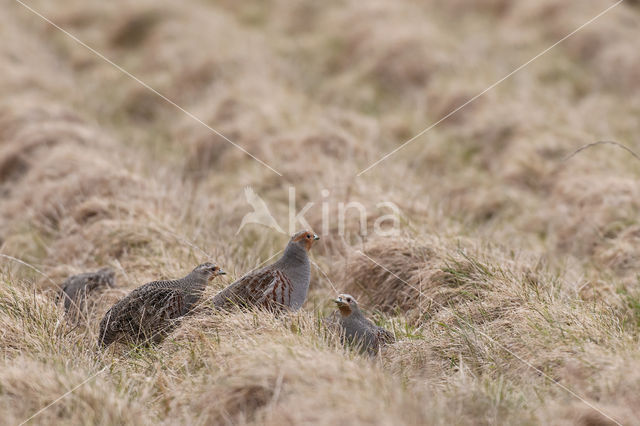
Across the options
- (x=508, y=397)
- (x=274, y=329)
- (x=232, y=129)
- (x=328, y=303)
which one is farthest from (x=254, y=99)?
(x=508, y=397)

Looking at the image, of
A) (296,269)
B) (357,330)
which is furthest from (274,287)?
→ (357,330)

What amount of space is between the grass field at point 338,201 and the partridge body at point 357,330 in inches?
3.7

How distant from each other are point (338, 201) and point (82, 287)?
2641mm

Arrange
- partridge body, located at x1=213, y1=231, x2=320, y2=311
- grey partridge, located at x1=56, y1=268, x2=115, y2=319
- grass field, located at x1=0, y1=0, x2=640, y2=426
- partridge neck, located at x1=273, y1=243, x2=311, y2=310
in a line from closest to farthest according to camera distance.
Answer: grass field, located at x1=0, y1=0, x2=640, y2=426
partridge body, located at x1=213, y1=231, x2=320, y2=311
partridge neck, located at x1=273, y1=243, x2=311, y2=310
grey partridge, located at x1=56, y1=268, x2=115, y2=319

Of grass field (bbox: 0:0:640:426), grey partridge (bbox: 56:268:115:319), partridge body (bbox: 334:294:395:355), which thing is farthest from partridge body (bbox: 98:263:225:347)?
partridge body (bbox: 334:294:395:355)

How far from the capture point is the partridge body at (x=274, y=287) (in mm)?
4410

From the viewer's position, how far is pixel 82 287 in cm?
510

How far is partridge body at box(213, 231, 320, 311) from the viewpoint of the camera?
174 inches

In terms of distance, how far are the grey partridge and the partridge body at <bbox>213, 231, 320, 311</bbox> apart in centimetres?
111

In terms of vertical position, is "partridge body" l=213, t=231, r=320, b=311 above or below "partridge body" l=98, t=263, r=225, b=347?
above

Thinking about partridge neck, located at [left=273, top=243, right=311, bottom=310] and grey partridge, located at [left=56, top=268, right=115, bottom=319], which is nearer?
partridge neck, located at [left=273, top=243, right=311, bottom=310]

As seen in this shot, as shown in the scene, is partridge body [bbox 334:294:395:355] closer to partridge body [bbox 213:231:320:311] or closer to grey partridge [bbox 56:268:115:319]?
partridge body [bbox 213:231:320:311]

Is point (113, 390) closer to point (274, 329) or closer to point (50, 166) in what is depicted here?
point (274, 329)

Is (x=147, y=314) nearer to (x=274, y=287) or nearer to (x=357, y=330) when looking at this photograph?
(x=274, y=287)
